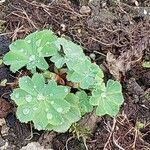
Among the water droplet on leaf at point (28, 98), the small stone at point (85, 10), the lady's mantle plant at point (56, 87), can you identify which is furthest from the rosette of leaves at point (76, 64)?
the small stone at point (85, 10)

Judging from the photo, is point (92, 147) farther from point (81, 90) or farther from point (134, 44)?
point (134, 44)

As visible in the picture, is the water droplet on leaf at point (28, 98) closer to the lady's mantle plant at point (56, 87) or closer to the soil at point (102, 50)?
the lady's mantle plant at point (56, 87)

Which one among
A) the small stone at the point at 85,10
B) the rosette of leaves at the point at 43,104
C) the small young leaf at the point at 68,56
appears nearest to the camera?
the rosette of leaves at the point at 43,104


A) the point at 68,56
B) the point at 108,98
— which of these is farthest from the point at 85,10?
the point at 108,98

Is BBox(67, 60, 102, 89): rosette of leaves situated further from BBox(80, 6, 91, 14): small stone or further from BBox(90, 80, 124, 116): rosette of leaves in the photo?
BBox(80, 6, 91, 14): small stone

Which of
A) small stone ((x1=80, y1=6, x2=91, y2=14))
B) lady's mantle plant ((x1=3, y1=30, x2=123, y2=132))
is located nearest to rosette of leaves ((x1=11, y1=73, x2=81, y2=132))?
lady's mantle plant ((x1=3, y1=30, x2=123, y2=132))

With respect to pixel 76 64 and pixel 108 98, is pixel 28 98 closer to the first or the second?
pixel 76 64
